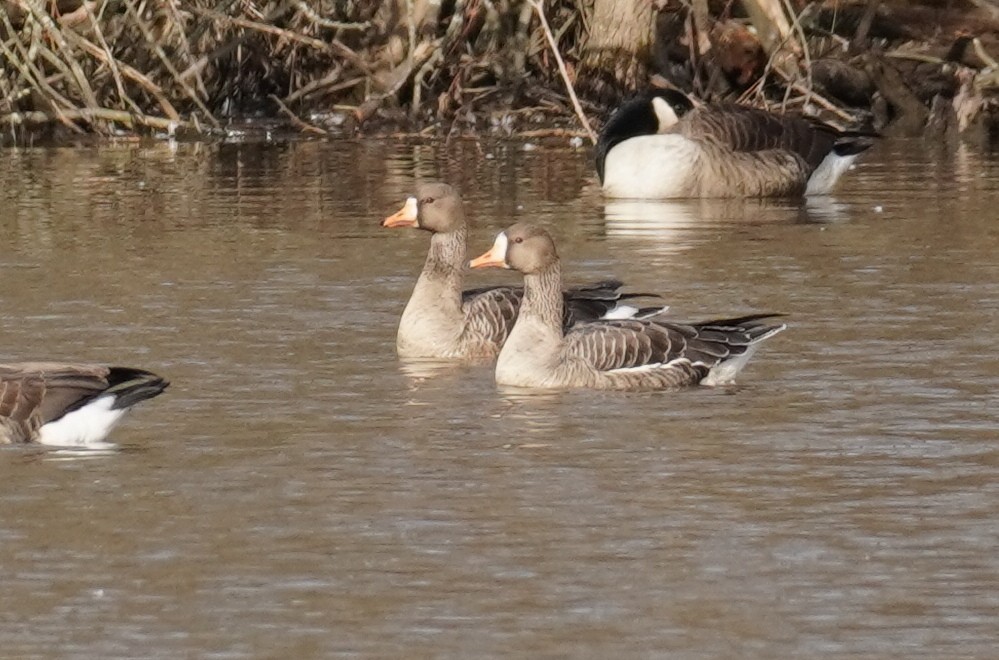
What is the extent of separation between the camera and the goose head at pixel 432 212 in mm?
12406

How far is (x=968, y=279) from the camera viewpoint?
1350 cm

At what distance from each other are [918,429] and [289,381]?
300 cm

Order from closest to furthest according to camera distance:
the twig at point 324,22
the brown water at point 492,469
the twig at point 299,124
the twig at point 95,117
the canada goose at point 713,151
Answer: the brown water at point 492,469, the canada goose at point 713,151, the twig at point 95,117, the twig at point 324,22, the twig at point 299,124

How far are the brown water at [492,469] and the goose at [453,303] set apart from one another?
31 centimetres

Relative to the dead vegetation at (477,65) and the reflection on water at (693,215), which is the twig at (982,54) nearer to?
the dead vegetation at (477,65)

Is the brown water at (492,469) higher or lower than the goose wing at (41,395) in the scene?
lower

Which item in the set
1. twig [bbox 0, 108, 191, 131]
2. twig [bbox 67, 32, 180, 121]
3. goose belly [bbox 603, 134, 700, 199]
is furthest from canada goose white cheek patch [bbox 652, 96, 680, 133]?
twig [bbox 0, 108, 191, 131]

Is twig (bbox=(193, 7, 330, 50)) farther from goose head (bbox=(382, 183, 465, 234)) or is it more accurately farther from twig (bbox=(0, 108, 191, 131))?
goose head (bbox=(382, 183, 465, 234))

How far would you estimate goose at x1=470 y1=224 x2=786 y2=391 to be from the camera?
10.7 meters

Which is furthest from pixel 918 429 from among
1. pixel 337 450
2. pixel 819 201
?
pixel 819 201

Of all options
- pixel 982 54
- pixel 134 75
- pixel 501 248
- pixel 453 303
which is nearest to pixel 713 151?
pixel 982 54

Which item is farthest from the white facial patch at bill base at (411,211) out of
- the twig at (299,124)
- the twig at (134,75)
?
the twig at (299,124)

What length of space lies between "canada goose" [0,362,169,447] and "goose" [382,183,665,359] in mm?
2761

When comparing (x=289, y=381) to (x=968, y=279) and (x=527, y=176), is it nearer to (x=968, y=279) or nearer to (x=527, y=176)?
(x=968, y=279)
